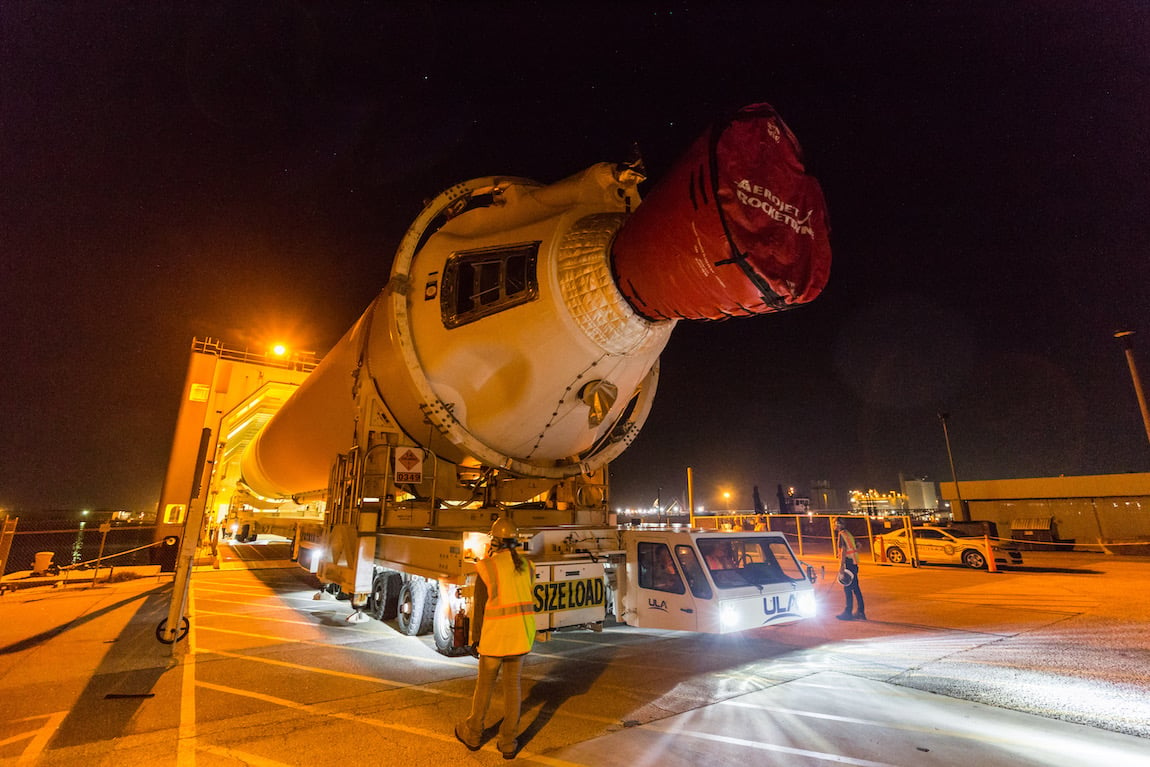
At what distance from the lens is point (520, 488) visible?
20.4 ft

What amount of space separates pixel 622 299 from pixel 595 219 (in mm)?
938

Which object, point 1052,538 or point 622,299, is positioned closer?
point 622,299

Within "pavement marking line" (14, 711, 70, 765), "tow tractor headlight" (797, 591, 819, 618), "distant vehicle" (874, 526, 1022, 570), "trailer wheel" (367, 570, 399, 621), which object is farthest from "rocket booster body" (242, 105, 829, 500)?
"distant vehicle" (874, 526, 1022, 570)

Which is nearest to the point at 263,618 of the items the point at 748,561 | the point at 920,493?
the point at 748,561

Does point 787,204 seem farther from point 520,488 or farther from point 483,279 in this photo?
point 520,488

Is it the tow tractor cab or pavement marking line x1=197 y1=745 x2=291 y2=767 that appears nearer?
pavement marking line x1=197 y1=745 x2=291 y2=767

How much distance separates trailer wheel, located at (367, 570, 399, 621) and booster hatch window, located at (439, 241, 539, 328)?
3.36 metres

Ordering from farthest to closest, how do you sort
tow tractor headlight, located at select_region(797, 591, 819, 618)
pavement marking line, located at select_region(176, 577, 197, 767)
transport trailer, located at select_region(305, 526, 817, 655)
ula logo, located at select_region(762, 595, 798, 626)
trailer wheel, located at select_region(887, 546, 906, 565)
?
1. trailer wheel, located at select_region(887, 546, 906, 565)
2. tow tractor headlight, located at select_region(797, 591, 819, 618)
3. ula logo, located at select_region(762, 595, 798, 626)
4. transport trailer, located at select_region(305, 526, 817, 655)
5. pavement marking line, located at select_region(176, 577, 197, 767)

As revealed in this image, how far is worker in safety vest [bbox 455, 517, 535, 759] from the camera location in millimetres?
3322

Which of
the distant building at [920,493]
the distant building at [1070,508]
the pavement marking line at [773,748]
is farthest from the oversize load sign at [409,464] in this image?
the distant building at [920,493]

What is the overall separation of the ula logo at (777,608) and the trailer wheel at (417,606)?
331 centimetres

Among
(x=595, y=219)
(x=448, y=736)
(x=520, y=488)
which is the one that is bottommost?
(x=448, y=736)

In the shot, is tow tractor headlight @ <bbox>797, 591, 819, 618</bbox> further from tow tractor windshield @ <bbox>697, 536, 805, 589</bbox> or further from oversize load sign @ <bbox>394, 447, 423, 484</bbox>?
oversize load sign @ <bbox>394, 447, 423, 484</bbox>

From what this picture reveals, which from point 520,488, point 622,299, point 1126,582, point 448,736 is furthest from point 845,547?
point 1126,582
